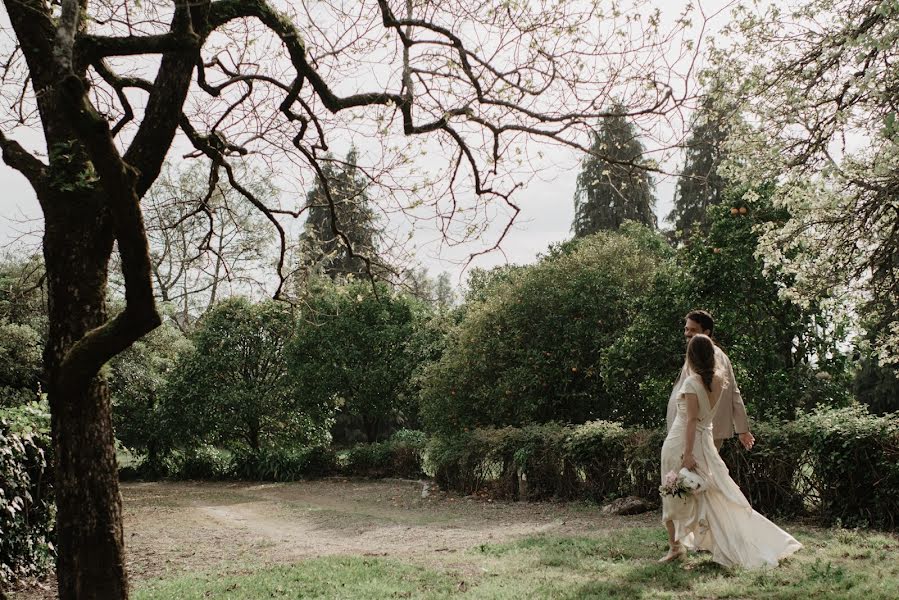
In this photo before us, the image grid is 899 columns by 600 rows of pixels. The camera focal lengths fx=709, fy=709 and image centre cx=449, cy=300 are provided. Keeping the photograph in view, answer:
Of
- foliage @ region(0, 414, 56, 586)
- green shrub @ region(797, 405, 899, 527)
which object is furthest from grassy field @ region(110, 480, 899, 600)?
foliage @ region(0, 414, 56, 586)

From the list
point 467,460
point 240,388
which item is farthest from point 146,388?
point 467,460

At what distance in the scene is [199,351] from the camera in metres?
21.4

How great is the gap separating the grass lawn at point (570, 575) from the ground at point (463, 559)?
14 millimetres

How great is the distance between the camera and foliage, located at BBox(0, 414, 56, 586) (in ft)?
22.4

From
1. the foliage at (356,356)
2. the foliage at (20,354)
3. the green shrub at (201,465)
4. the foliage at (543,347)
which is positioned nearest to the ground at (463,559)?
the foliage at (543,347)

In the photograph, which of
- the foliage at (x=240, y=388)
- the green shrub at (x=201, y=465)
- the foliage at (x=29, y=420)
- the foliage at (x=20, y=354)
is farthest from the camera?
the green shrub at (x=201, y=465)

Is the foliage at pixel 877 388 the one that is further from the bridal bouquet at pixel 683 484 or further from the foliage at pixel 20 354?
the foliage at pixel 20 354

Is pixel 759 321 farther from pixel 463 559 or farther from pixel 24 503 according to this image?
pixel 24 503

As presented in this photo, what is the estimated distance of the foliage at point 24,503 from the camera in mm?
6812

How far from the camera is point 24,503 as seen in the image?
23.3 feet

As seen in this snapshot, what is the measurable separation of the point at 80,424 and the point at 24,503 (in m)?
3.24

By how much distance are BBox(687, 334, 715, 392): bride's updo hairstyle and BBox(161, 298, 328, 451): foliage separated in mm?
16164

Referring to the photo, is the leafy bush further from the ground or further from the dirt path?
the ground

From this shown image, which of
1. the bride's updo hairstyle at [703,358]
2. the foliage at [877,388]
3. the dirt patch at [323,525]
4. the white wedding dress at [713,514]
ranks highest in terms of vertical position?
the foliage at [877,388]
